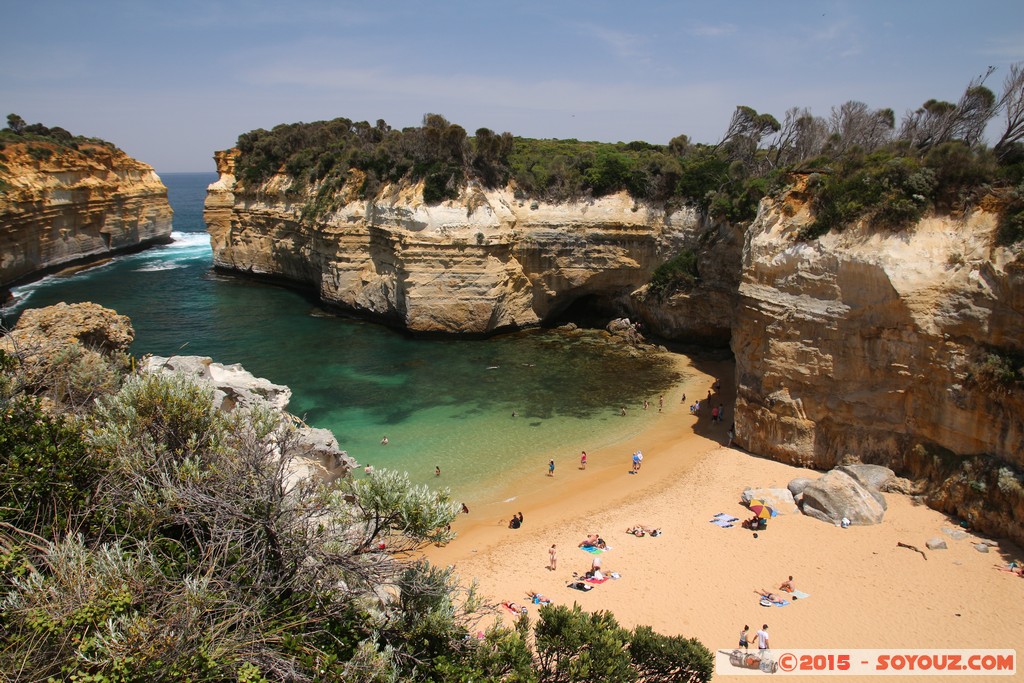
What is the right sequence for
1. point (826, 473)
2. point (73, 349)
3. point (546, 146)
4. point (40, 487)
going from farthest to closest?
point (546, 146)
point (826, 473)
point (73, 349)
point (40, 487)

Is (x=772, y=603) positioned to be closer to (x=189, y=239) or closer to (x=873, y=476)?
(x=873, y=476)

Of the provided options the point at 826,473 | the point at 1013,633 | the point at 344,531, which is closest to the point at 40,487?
the point at 344,531

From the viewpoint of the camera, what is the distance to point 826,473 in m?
18.5

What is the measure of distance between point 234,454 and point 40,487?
228 cm

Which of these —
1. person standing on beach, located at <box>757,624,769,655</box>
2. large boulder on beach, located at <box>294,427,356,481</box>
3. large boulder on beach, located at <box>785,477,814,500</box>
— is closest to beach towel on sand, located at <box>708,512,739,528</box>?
large boulder on beach, located at <box>785,477,814,500</box>

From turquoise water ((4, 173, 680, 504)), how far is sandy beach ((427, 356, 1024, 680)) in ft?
8.58

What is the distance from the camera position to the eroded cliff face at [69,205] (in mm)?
39938

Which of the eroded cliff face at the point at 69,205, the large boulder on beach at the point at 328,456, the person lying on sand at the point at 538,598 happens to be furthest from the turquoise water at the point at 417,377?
the person lying on sand at the point at 538,598

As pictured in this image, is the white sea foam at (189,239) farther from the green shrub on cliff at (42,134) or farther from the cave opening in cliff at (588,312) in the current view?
the cave opening in cliff at (588,312)

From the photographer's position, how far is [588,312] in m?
37.7

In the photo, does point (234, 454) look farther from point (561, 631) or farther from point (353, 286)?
point (353, 286)

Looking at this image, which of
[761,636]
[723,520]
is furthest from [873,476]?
[761,636]

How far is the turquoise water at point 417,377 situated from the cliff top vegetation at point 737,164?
26.7 ft

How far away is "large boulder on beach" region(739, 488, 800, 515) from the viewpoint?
688 inches
